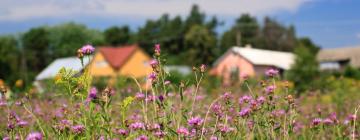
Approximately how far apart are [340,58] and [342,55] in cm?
43

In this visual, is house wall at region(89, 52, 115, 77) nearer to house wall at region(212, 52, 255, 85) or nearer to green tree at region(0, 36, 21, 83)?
green tree at region(0, 36, 21, 83)

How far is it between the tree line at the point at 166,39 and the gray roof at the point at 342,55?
4114 millimetres

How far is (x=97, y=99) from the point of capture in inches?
136

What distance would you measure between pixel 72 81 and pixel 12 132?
61 cm

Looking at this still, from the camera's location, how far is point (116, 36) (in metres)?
81.4

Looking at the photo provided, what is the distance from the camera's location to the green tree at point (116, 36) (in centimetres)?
8156

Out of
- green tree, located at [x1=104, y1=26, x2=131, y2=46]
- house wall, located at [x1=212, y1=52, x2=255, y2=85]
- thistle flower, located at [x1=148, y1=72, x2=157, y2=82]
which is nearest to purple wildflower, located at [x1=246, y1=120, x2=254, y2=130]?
thistle flower, located at [x1=148, y1=72, x2=157, y2=82]

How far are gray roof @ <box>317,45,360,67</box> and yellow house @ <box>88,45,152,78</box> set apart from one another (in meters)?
17.6

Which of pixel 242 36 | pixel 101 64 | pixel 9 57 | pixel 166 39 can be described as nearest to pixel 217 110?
pixel 101 64

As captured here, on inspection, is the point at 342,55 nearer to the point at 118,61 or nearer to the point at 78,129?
the point at 118,61

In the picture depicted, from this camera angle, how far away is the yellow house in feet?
163

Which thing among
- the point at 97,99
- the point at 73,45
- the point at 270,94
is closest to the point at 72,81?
the point at 97,99

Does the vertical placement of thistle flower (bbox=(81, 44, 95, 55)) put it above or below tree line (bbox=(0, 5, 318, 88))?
below

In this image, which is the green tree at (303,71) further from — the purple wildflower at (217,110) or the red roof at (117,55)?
the purple wildflower at (217,110)
